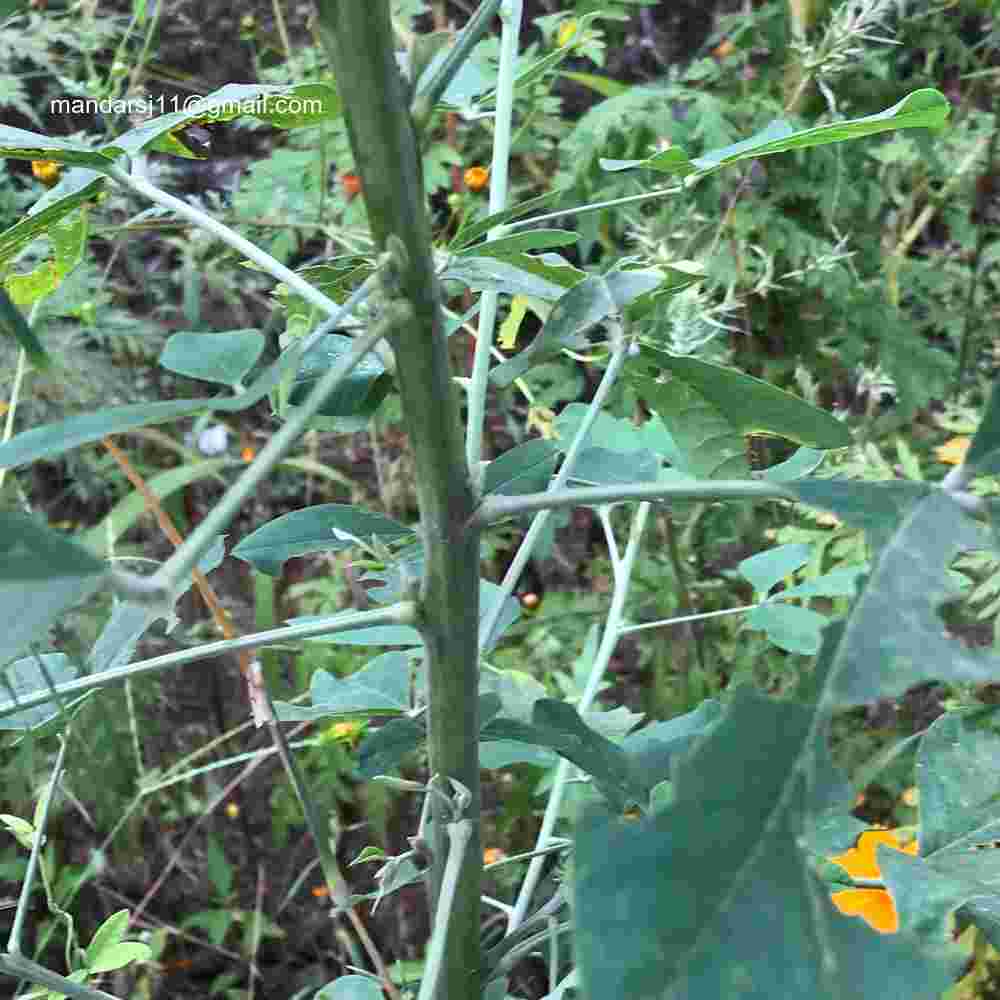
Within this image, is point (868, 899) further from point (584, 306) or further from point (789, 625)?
point (584, 306)

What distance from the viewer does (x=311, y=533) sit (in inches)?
17.1

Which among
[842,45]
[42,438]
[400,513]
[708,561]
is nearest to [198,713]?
[400,513]

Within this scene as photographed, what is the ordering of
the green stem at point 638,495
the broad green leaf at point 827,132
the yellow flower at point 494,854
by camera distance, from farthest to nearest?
the yellow flower at point 494,854 < the broad green leaf at point 827,132 < the green stem at point 638,495

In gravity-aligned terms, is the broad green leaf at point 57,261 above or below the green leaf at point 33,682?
above

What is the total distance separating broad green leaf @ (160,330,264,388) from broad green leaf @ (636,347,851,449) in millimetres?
144

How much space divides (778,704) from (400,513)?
54.2 inches

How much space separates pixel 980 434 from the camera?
0.87 feet

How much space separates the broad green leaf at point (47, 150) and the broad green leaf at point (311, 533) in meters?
0.15

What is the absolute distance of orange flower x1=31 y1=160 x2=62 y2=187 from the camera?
1.03 meters

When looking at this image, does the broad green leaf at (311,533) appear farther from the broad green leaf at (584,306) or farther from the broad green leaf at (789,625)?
the broad green leaf at (789,625)

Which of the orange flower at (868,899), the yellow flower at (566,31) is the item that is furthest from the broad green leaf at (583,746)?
the yellow flower at (566,31)

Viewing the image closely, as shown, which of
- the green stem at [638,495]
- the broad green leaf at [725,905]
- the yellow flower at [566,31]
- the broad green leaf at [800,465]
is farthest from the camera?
the yellow flower at [566,31]

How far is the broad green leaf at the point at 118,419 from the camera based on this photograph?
0.87 feet

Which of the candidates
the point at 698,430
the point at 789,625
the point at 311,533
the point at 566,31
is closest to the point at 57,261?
the point at 311,533
